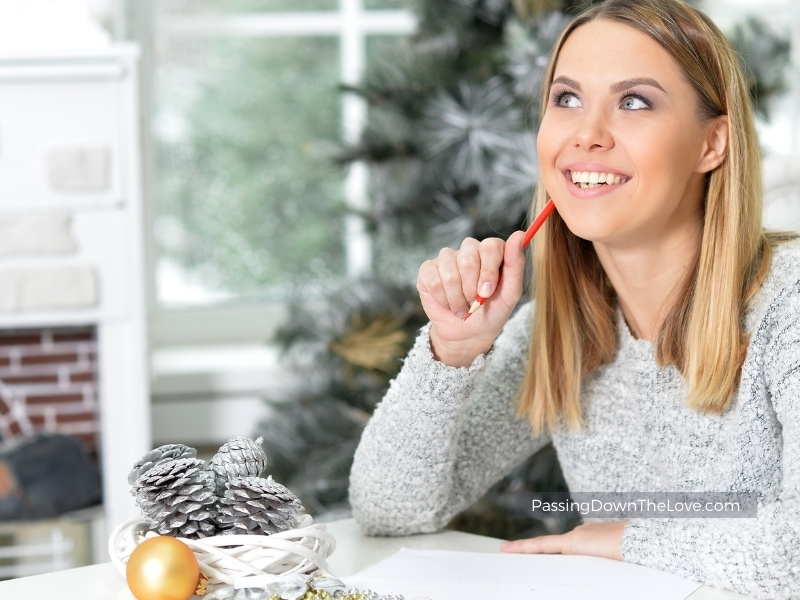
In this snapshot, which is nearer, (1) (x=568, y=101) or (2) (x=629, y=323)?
(1) (x=568, y=101)

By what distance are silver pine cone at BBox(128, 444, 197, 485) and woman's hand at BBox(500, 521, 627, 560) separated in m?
0.32

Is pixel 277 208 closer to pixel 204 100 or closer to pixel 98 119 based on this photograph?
pixel 204 100

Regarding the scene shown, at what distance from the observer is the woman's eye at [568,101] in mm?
1026

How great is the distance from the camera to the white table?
0.79m

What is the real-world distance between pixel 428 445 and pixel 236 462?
297 mm

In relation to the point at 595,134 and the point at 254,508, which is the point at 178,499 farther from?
the point at 595,134

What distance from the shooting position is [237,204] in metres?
2.58

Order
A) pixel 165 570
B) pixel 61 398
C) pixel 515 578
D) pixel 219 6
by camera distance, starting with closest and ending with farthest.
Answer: pixel 165 570
pixel 515 578
pixel 61 398
pixel 219 6

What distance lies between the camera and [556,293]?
113 centimetres

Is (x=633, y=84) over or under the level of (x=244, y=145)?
under

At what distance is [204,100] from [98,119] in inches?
22.7

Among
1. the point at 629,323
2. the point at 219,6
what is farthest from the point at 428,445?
the point at 219,6

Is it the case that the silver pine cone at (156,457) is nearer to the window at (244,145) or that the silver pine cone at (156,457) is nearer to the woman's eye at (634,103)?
the woman's eye at (634,103)

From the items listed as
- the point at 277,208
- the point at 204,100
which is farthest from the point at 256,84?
the point at 277,208
